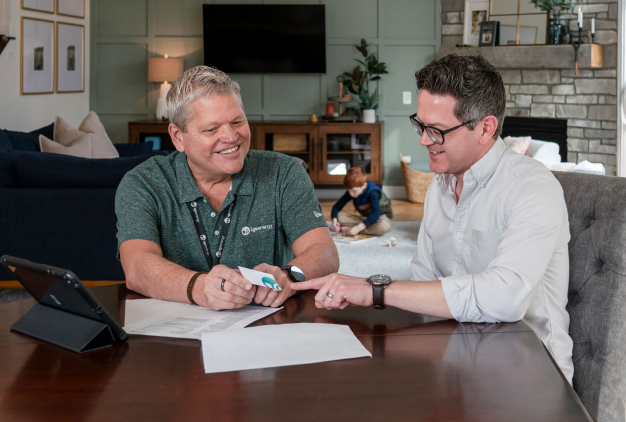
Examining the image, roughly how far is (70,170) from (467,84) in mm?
2091

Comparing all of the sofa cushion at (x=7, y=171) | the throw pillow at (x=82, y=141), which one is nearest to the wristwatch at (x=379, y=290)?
the sofa cushion at (x=7, y=171)

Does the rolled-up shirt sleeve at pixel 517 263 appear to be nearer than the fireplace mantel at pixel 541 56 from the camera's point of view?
Yes

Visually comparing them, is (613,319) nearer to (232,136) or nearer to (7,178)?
(232,136)

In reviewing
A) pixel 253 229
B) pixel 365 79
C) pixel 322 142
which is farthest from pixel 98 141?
pixel 253 229

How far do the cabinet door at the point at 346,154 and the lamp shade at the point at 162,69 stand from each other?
5.58 ft

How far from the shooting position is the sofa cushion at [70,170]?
2.83 meters

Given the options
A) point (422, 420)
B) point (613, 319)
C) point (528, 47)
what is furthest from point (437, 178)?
point (528, 47)

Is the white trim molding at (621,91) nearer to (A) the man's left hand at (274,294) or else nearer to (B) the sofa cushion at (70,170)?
(B) the sofa cushion at (70,170)

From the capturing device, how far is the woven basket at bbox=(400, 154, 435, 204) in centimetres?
636

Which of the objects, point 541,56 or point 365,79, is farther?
point 365,79

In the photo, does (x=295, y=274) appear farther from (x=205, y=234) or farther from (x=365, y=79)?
(x=365, y=79)

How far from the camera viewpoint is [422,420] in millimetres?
749

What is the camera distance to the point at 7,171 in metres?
2.88

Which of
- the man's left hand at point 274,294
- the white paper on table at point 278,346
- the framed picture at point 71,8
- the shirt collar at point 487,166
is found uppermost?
the framed picture at point 71,8
